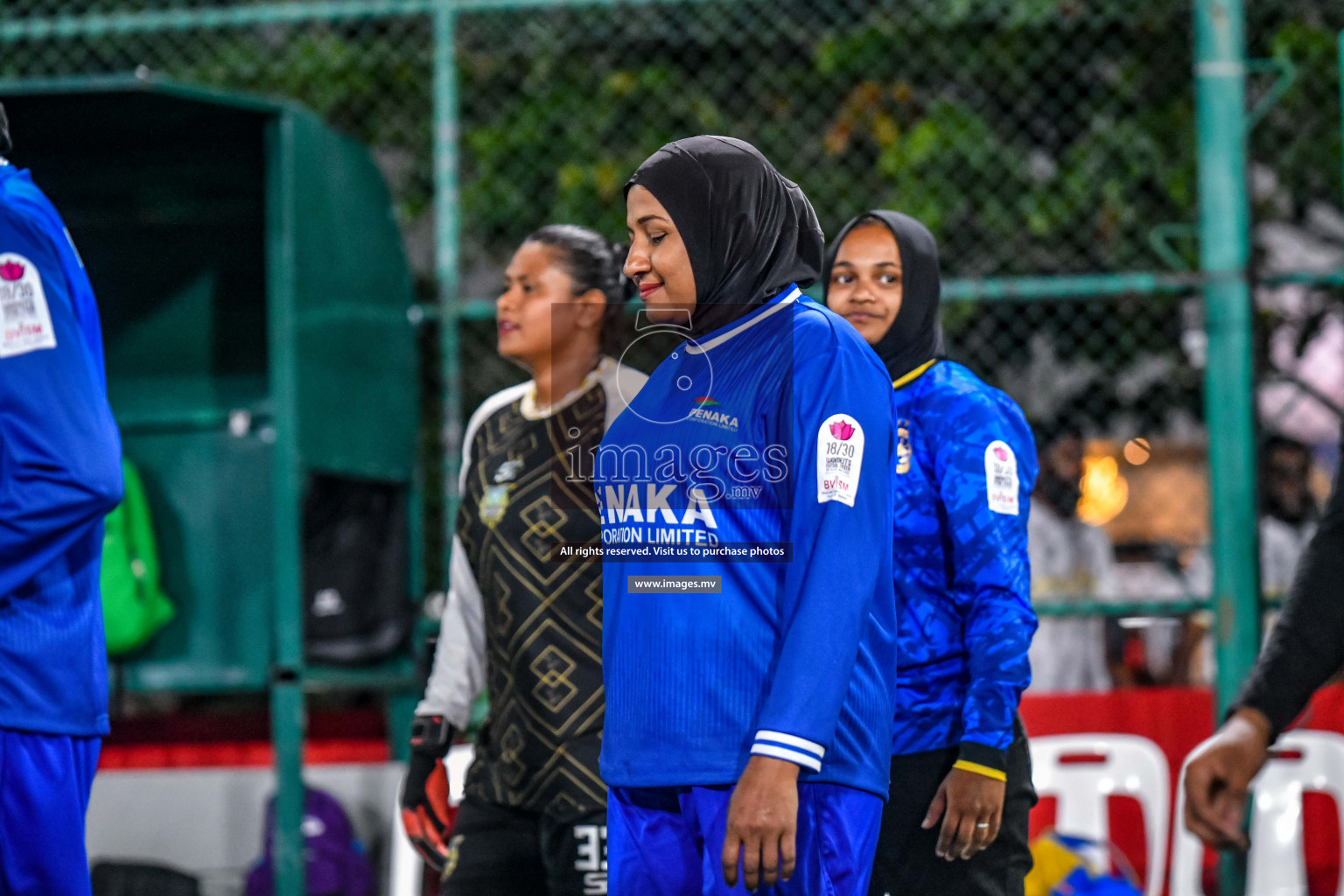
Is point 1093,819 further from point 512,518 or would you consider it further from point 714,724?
point 714,724

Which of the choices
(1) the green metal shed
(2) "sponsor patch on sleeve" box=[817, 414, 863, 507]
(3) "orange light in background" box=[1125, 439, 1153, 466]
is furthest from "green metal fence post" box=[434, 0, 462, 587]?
(2) "sponsor patch on sleeve" box=[817, 414, 863, 507]

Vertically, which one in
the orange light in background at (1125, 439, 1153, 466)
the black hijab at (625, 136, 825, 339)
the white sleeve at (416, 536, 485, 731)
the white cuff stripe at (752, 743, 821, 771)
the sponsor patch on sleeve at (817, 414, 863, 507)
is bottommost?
the white sleeve at (416, 536, 485, 731)

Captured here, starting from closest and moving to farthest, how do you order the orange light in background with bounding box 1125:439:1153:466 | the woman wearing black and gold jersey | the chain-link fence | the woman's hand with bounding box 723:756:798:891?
the woman's hand with bounding box 723:756:798:891
the woman wearing black and gold jersey
the chain-link fence
the orange light in background with bounding box 1125:439:1153:466

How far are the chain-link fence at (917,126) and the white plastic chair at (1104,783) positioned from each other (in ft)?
4.16

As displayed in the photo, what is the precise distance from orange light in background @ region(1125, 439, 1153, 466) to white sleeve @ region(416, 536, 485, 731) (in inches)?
173

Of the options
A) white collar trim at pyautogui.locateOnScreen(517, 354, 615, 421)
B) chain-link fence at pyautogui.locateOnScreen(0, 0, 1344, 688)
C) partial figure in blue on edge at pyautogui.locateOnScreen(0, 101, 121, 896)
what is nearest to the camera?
partial figure in blue on edge at pyautogui.locateOnScreen(0, 101, 121, 896)

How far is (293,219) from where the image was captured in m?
5.27

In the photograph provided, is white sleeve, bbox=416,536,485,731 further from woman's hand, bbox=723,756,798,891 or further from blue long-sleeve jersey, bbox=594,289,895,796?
woman's hand, bbox=723,756,798,891

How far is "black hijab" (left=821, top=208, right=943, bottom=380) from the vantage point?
318 centimetres

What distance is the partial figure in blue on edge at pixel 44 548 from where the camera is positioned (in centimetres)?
272

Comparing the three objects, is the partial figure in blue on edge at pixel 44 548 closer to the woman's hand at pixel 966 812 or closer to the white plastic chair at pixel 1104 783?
the woman's hand at pixel 966 812

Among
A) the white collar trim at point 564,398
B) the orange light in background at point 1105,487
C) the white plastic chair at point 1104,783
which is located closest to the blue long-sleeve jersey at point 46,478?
the white collar trim at point 564,398

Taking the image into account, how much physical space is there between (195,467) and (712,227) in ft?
13.0

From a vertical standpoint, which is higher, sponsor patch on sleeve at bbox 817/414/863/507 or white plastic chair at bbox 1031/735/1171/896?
sponsor patch on sleeve at bbox 817/414/863/507
